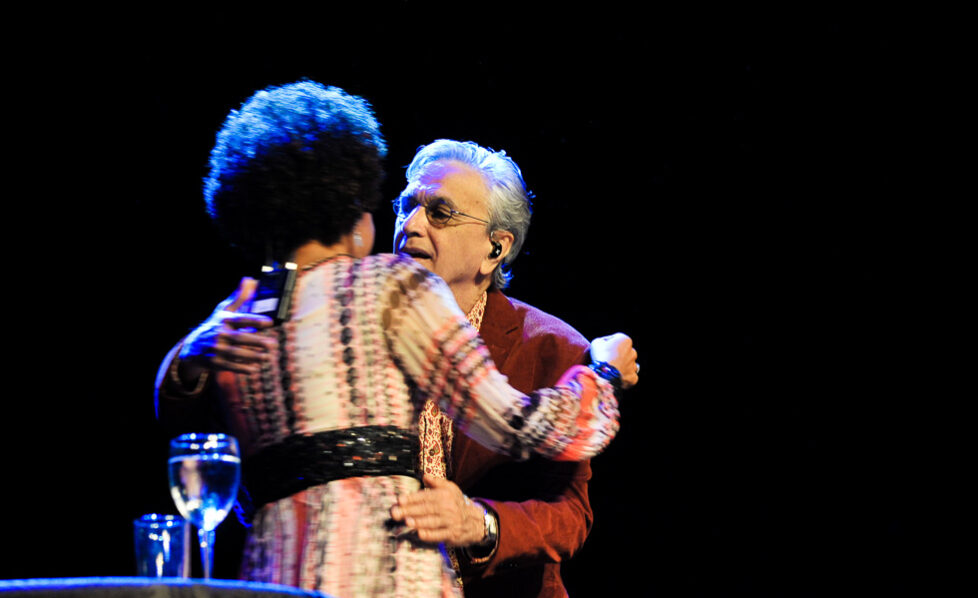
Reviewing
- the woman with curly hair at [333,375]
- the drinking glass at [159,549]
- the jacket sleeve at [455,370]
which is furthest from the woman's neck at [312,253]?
the drinking glass at [159,549]

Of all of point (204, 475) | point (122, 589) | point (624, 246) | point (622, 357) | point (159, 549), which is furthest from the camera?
point (624, 246)

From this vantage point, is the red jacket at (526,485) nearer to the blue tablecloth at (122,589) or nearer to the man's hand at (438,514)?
the man's hand at (438,514)

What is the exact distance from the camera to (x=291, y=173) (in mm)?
1479

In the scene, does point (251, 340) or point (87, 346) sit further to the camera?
point (87, 346)

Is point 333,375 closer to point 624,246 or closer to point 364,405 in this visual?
point 364,405

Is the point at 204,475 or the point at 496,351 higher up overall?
the point at 204,475

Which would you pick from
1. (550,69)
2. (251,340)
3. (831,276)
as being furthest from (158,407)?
(831,276)

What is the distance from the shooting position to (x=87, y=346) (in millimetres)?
3180

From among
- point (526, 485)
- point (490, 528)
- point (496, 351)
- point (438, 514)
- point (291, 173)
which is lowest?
point (526, 485)

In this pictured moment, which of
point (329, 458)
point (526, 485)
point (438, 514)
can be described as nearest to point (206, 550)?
point (329, 458)

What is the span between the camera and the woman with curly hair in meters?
1.39

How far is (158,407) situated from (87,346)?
1728 mm

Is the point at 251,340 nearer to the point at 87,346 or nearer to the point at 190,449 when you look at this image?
the point at 190,449

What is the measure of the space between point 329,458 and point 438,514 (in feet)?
0.61
